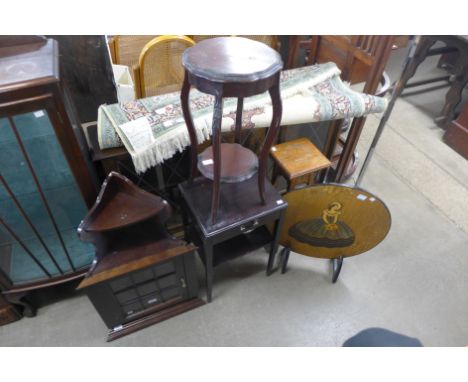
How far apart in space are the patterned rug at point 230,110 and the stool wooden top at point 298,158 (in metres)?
0.19

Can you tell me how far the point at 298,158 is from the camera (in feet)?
5.17

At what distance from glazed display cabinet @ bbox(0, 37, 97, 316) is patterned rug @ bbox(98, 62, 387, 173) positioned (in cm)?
19

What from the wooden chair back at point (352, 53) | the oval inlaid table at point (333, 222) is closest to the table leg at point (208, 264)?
the oval inlaid table at point (333, 222)

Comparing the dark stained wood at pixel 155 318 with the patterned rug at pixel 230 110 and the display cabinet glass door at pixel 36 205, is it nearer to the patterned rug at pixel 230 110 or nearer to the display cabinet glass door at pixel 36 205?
the display cabinet glass door at pixel 36 205

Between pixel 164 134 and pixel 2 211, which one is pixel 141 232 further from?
pixel 2 211

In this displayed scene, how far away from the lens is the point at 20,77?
849 millimetres

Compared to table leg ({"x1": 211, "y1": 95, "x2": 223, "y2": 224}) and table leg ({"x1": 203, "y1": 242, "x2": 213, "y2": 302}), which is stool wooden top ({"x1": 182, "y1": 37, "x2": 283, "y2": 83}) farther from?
table leg ({"x1": 203, "y1": 242, "x2": 213, "y2": 302})

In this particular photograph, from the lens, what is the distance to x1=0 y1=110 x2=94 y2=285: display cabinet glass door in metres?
0.98

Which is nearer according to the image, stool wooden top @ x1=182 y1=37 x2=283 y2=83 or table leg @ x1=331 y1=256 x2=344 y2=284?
stool wooden top @ x1=182 y1=37 x2=283 y2=83

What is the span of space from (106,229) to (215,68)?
628 millimetres

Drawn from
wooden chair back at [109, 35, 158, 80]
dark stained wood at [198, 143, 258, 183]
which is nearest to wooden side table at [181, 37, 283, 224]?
dark stained wood at [198, 143, 258, 183]

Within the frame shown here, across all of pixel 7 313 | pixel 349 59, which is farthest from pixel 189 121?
pixel 7 313

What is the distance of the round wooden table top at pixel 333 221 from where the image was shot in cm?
130

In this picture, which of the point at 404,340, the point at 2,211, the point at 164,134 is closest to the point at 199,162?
the point at 164,134
